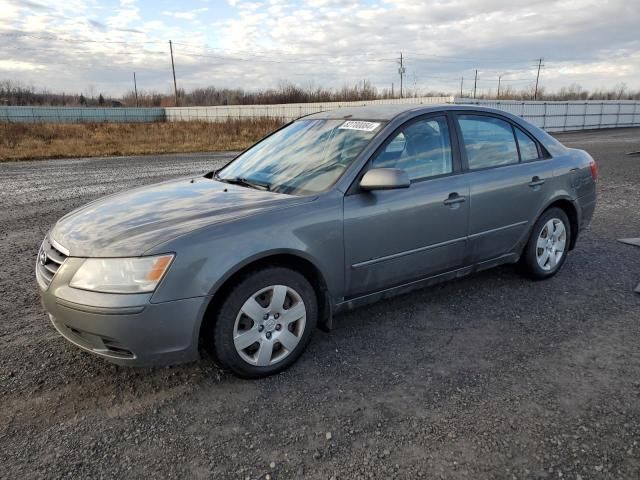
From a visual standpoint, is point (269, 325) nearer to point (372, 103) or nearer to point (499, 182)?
point (499, 182)

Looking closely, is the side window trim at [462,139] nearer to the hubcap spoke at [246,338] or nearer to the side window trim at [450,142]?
the side window trim at [450,142]

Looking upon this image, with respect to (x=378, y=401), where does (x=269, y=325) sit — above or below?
above

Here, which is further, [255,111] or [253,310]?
[255,111]

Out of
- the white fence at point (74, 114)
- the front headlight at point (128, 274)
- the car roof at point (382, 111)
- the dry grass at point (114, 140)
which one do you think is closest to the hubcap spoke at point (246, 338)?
the front headlight at point (128, 274)

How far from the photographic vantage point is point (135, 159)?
16688 millimetres

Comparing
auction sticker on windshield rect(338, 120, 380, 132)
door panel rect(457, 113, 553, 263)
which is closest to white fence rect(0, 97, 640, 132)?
door panel rect(457, 113, 553, 263)

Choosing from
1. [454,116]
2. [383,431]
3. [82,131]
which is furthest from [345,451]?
[82,131]

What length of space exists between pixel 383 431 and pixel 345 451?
0.25 meters

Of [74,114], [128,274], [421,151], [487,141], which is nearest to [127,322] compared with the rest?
[128,274]

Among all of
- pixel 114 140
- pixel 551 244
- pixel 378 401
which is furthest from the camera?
pixel 114 140

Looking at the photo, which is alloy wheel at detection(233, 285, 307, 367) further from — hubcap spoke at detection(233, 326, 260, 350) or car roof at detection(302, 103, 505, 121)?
car roof at detection(302, 103, 505, 121)

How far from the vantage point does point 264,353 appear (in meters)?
2.93

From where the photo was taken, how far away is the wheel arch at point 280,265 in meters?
2.75

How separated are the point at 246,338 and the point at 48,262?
129 cm
